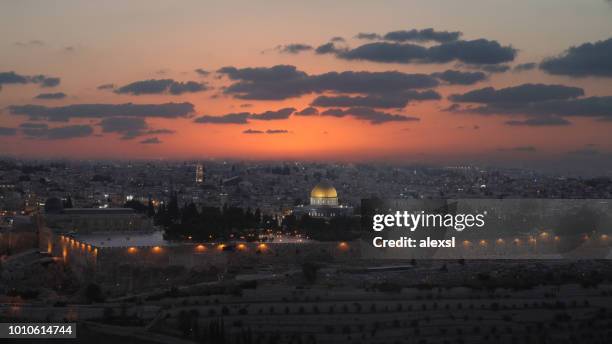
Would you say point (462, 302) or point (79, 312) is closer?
point (79, 312)

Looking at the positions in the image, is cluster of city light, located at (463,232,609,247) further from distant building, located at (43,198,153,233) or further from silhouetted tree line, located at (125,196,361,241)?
distant building, located at (43,198,153,233)

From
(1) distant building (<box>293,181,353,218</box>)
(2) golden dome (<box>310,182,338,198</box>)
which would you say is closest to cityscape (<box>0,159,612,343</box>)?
(1) distant building (<box>293,181,353,218</box>)

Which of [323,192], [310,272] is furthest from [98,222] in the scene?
[323,192]

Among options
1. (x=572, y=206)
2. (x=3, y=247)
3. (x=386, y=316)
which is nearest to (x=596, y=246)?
(x=572, y=206)

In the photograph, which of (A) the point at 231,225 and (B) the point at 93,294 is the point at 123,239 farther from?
(B) the point at 93,294

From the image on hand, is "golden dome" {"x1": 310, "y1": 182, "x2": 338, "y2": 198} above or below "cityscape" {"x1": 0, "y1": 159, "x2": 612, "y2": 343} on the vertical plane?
above

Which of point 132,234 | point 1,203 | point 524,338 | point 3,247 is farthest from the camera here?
point 1,203

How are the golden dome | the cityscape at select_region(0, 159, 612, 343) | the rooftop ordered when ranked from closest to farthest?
the cityscape at select_region(0, 159, 612, 343)
the rooftop
the golden dome

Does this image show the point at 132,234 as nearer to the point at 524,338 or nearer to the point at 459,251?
the point at 459,251
